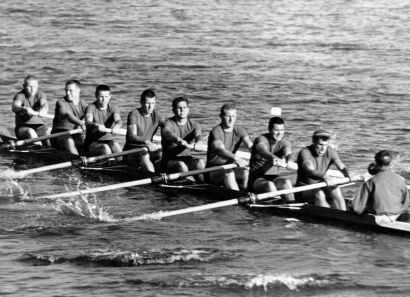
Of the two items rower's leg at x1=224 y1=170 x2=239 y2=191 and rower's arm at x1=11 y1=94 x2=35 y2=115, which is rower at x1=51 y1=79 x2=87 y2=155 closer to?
rower's arm at x1=11 y1=94 x2=35 y2=115

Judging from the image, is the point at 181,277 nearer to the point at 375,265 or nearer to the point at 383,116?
the point at 375,265

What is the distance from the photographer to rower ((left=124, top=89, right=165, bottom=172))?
22656 millimetres

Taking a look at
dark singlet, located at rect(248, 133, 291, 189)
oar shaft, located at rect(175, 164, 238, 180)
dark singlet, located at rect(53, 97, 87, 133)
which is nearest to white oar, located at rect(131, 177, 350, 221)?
dark singlet, located at rect(248, 133, 291, 189)

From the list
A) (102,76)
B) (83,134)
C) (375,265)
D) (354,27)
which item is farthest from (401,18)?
(375,265)

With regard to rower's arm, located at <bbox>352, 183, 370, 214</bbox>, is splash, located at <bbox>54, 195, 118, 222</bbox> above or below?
below

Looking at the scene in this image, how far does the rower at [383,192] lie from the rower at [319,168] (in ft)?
2.73

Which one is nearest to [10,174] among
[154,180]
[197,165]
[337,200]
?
[154,180]

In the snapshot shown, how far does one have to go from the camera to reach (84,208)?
21.1 m

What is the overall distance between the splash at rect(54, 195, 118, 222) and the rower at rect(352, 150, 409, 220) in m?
4.81

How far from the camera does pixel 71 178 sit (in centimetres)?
2406

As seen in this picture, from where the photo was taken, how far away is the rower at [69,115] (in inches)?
962

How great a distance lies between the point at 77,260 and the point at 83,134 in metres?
7.91

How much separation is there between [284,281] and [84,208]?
5799mm

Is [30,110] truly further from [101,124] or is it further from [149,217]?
[149,217]
